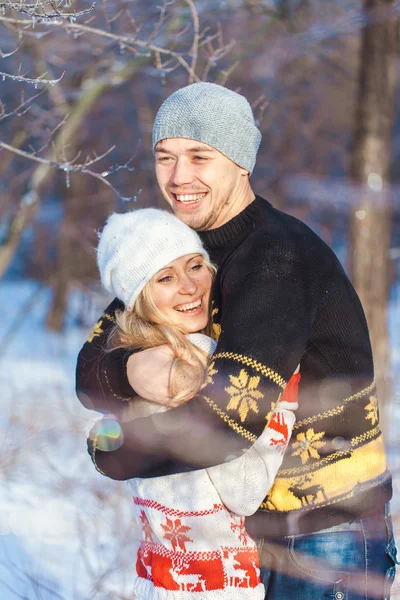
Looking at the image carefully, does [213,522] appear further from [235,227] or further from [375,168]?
Answer: [375,168]

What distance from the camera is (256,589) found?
236cm

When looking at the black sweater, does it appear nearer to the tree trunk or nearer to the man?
the man

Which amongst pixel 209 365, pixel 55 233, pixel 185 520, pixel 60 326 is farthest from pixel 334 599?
pixel 55 233

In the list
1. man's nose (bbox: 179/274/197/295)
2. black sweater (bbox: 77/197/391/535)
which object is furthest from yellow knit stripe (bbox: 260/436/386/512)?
man's nose (bbox: 179/274/197/295)

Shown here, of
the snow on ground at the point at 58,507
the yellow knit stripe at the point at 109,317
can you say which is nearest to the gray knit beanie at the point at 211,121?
the yellow knit stripe at the point at 109,317

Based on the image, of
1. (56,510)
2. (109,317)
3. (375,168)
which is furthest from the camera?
(375,168)

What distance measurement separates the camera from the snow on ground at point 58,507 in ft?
13.9

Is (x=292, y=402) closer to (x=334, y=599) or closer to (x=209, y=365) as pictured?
(x=209, y=365)

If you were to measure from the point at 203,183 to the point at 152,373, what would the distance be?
2.21ft

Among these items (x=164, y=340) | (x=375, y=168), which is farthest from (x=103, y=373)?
(x=375, y=168)

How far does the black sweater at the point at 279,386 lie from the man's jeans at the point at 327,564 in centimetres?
5

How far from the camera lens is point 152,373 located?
2336 mm

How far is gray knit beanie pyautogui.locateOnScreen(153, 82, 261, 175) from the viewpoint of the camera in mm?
2535

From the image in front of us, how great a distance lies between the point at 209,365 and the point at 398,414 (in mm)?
5131
